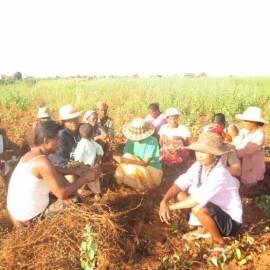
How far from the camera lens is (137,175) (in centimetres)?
391

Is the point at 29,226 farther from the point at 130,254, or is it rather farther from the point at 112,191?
the point at 112,191

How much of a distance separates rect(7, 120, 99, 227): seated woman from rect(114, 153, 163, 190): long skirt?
3.97 feet

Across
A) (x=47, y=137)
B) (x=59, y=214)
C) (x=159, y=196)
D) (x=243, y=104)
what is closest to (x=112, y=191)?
(x=159, y=196)

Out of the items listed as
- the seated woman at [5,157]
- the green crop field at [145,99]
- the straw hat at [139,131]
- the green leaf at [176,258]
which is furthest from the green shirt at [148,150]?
the green crop field at [145,99]

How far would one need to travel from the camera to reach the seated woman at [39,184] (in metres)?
2.46

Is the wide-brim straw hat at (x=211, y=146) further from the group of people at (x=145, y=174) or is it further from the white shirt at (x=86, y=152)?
the white shirt at (x=86, y=152)

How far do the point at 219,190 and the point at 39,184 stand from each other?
1.63 metres

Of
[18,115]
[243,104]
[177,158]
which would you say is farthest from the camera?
[18,115]

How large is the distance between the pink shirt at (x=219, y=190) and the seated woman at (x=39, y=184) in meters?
1.06

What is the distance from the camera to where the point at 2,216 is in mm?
3350

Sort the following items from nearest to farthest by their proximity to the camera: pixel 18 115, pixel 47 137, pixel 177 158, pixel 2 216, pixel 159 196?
pixel 47 137 → pixel 2 216 → pixel 159 196 → pixel 177 158 → pixel 18 115

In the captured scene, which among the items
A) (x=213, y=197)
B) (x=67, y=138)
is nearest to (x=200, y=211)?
(x=213, y=197)

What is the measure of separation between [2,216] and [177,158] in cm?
286

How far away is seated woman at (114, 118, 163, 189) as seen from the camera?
12.8 ft
